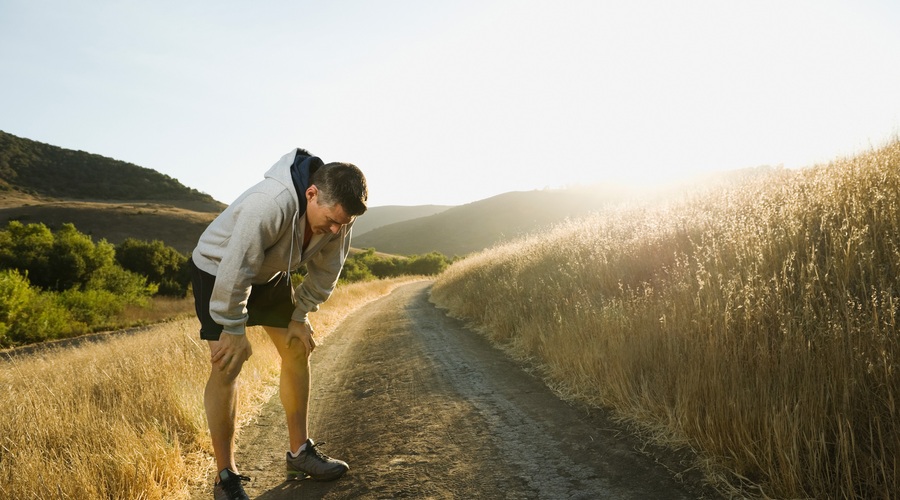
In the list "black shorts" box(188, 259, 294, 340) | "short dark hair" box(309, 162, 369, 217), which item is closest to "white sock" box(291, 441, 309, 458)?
"black shorts" box(188, 259, 294, 340)

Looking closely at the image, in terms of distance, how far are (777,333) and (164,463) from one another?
4.21 metres

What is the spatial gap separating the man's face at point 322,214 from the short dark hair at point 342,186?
3 cm

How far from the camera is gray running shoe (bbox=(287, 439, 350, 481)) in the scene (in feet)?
10.3

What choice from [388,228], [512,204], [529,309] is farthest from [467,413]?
[388,228]

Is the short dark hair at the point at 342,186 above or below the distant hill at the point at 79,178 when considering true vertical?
below

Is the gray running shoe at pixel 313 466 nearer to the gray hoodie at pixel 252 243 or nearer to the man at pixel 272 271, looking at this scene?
the man at pixel 272 271

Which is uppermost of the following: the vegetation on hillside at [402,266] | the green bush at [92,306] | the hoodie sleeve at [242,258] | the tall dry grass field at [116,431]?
the hoodie sleeve at [242,258]

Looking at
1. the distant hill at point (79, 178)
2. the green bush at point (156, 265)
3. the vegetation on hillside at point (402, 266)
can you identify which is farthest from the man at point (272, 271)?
the distant hill at point (79, 178)

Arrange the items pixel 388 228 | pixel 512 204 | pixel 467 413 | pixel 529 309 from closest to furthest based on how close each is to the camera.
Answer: pixel 467 413, pixel 529 309, pixel 512 204, pixel 388 228

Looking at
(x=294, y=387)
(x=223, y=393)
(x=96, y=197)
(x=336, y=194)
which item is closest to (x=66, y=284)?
(x=294, y=387)

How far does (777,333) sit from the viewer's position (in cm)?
313

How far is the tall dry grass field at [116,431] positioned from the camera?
267 centimetres

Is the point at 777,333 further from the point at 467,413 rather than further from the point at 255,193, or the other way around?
the point at 255,193

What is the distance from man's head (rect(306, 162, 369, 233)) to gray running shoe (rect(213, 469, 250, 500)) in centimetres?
163
